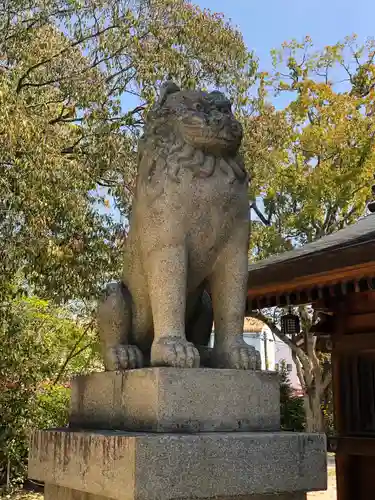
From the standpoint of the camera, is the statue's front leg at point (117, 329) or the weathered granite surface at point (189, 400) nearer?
the weathered granite surface at point (189, 400)

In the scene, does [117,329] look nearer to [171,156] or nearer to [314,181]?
[171,156]

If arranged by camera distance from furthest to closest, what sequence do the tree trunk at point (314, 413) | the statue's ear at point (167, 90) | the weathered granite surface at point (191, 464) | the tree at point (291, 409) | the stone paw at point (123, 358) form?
the tree at point (291, 409), the tree trunk at point (314, 413), the statue's ear at point (167, 90), the stone paw at point (123, 358), the weathered granite surface at point (191, 464)

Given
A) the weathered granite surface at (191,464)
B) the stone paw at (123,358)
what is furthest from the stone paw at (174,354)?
the weathered granite surface at (191,464)

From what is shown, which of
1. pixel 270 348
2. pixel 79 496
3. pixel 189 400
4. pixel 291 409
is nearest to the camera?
pixel 189 400

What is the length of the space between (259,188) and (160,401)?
11166 millimetres

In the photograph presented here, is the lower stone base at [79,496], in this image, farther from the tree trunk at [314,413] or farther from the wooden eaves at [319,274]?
the tree trunk at [314,413]

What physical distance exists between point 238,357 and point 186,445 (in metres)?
0.51

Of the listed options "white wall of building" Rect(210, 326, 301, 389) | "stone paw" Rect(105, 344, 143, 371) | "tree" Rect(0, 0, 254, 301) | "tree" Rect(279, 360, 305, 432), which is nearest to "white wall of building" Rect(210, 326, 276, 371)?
"white wall of building" Rect(210, 326, 301, 389)

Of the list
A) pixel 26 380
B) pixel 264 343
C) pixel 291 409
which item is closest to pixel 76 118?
pixel 26 380

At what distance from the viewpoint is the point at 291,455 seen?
2363 mm

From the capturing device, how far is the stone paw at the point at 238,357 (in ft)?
8.32

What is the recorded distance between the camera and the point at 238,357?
255 centimetres

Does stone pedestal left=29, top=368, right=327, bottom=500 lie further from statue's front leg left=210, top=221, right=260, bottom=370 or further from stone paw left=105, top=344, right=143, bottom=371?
statue's front leg left=210, top=221, right=260, bottom=370

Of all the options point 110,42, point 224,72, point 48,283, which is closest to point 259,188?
point 224,72
